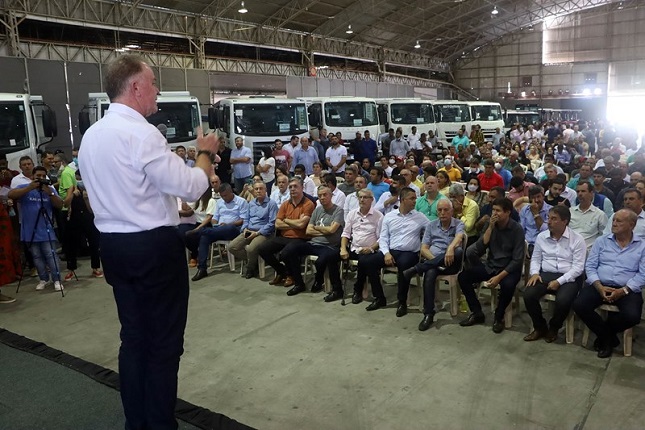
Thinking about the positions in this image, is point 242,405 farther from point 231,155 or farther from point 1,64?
point 1,64

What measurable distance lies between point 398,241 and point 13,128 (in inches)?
284

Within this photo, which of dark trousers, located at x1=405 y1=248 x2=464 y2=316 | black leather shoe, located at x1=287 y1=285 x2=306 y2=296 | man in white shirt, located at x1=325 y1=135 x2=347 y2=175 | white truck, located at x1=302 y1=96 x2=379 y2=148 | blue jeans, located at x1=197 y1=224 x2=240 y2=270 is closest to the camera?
dark trousers, located at x1=405 y1=248 x2=464 y2=316

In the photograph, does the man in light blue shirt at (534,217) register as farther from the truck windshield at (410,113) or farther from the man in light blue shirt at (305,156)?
the truck windshield at (410,113)

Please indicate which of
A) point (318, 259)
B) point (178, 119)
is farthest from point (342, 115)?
point (318, 259)

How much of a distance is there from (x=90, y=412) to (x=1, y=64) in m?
12.5

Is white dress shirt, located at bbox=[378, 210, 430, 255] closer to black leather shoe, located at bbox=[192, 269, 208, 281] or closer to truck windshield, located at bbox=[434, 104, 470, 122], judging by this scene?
black leather shoe, located at bbox=[192, 269, 208, 281]

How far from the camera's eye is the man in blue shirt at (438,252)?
5243 millimetres

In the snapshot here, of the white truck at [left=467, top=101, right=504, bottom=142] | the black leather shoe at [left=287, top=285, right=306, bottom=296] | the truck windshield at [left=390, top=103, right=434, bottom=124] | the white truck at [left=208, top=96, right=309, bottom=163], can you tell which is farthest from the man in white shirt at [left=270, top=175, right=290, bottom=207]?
the white truck at [left=467, top=101, right=504, bottom=142]

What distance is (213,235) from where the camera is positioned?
7309 mm

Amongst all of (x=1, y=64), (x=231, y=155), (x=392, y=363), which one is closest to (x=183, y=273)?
(x=392, y=363)

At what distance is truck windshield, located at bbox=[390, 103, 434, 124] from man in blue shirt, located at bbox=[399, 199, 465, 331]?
12.0 meters

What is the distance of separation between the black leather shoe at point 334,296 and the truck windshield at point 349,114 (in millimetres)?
9463

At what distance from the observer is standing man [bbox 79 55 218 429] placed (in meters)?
2.17

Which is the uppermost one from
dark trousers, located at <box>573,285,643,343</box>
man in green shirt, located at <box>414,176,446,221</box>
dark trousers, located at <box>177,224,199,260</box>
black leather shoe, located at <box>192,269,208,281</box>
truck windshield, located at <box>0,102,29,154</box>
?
truck windshield, located at <box>0,102,29,154</box>
